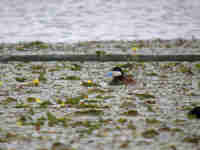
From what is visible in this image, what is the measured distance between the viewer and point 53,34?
25.1ft

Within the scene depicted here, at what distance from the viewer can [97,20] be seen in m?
9.80

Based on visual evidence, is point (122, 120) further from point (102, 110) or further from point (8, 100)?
point (8, 100)

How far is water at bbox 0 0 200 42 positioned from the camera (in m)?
7.52

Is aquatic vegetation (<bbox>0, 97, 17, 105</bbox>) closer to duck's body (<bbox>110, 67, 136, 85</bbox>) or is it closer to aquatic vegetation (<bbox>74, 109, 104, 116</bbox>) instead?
aquatic vegetation (<bbox>74, 109, 104, 116</bbox>)

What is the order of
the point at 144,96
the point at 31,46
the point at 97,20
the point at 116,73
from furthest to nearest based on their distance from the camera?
the point at 97,20 → the point at 31,46 → the point at 116,73 → the point at 144,96

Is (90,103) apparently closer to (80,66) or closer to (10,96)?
(10,96)

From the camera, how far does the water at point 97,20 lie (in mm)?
7516

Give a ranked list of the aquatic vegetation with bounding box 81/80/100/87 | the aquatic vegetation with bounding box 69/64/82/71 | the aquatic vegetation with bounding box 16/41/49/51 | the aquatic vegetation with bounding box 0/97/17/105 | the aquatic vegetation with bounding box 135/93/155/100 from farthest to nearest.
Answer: the aquatic vegetation with bounding box 16/41/49/51, the aquatic vegetation with bounding box 69/64/82/71, the aquatic vegetation with bounding box 81/80/100/87, the aquatic vegetation with bounding box 135/93/155/100, the aquatic vegetation with bounding box 0/97/17/105

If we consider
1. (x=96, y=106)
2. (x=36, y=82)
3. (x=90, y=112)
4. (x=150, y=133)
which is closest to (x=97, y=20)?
(x=36, y=82)

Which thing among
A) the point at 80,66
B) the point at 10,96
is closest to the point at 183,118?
the point at 10,96

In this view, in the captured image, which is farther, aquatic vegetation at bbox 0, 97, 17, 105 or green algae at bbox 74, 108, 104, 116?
aquatic vegetation at bbox 0, 97, 17, 105

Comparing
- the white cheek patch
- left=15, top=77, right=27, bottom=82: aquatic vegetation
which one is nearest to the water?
left=15, top=77, right=27, bottom=82: aquatic vegetation

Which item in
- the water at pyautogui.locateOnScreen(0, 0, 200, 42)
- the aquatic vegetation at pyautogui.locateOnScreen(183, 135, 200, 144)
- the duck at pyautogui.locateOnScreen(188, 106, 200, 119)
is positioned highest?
the water at pyautogui.locateOnScreen(0, 0, 200, 42)

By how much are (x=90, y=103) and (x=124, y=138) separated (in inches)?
29.4
